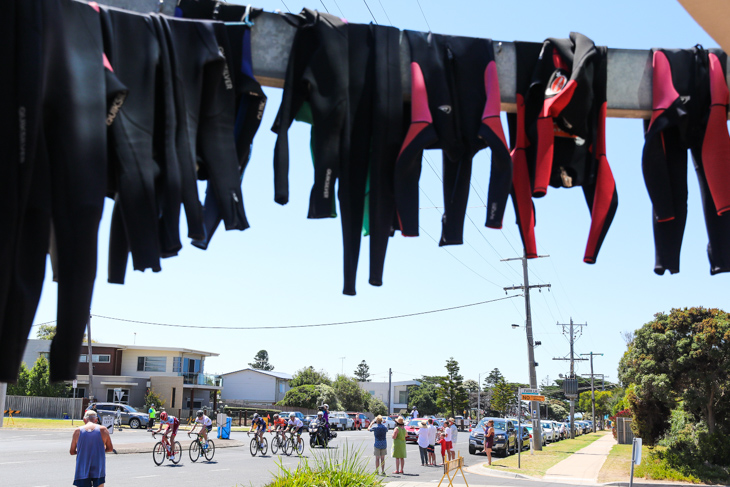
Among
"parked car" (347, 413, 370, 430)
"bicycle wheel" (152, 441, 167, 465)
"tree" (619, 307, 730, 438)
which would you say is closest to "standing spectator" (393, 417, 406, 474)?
"bicycle wheel" (152, 441, 167, 465)

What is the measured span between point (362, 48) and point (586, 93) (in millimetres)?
1324

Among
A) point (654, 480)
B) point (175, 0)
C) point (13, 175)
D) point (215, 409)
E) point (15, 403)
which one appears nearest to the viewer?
point (13, 175)

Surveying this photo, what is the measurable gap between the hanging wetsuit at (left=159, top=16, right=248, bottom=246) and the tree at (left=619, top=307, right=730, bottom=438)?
19187 mm

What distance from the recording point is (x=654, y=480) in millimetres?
18406

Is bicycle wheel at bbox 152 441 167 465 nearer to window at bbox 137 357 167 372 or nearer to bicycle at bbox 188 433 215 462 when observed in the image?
bicycle at bbox 188 433 215 462

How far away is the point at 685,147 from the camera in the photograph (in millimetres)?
3990

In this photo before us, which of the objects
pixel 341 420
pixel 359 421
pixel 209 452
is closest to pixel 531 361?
pixel 209 452

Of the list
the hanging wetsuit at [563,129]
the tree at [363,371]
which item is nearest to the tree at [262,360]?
the tree at [363,371]

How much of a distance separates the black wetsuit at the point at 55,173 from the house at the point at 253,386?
79018mm

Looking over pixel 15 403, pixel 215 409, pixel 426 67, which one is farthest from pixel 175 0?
pixel 215 409

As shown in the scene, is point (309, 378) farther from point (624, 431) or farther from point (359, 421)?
point (624, 431)

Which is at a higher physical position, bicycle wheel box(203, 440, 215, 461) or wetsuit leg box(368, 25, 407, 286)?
wetsuit leg box(368, 25, 407, 286)

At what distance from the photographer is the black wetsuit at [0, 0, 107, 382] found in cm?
256

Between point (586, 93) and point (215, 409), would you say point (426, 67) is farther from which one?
point (215, 409)
